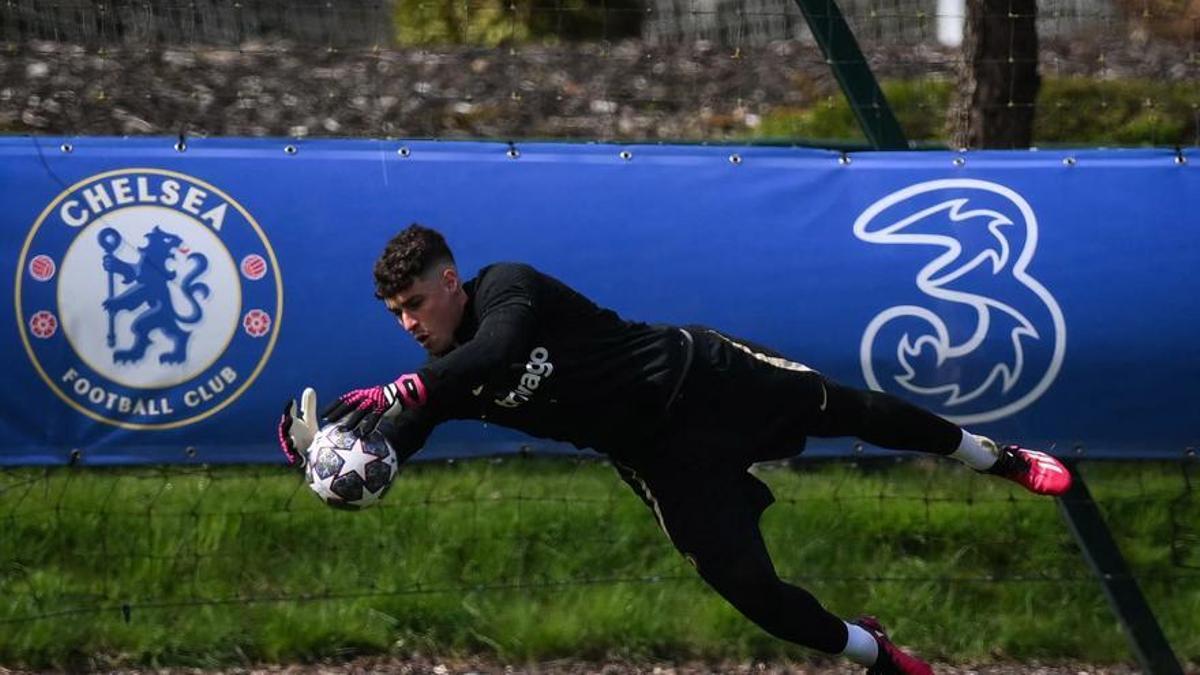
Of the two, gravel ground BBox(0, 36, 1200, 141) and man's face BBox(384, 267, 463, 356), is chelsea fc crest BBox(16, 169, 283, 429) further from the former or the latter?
man's face BBox(384, 267, 463, 356)

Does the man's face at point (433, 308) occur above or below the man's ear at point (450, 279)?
below

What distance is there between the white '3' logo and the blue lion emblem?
2.19 metres

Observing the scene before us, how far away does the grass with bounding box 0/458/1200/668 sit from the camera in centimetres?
682

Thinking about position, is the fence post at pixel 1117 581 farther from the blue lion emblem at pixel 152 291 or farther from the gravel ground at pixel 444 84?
the blue lion emblem at pixel 152 291

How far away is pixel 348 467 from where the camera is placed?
4.98 metres

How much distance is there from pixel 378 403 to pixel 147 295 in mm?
1623

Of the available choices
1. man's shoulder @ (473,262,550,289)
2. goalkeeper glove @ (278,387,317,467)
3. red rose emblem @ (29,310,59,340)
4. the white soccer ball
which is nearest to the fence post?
man's shoulder @ (473,262,550,289)

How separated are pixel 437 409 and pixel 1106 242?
244 centimetres

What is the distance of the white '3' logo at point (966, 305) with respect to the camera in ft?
20.7

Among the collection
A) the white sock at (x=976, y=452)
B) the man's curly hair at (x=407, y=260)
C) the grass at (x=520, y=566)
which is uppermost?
the man's curly hair at (x=407, y=260)

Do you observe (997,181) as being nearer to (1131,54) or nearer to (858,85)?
(858,85)

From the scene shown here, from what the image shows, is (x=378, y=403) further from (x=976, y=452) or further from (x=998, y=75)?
(x=998, y=75)

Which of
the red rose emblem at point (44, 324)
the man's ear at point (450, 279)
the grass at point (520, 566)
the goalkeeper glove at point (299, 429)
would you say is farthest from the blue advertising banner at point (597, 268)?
the goalkeeper glove at point (299, 429)

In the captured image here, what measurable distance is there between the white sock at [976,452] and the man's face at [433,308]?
1624 millimetres
